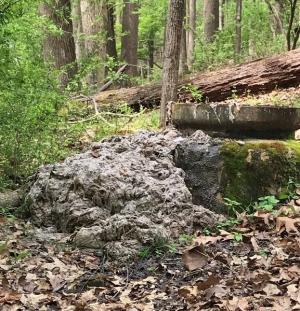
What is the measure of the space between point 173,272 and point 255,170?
1.79m

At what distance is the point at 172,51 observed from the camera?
7.96 metres

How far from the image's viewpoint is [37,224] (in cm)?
519

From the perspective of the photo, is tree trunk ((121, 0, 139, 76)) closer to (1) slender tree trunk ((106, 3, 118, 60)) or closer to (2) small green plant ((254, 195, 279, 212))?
(1) slender tree trunk ((106, 3, 118, 60))

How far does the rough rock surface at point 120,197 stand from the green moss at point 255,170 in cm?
40

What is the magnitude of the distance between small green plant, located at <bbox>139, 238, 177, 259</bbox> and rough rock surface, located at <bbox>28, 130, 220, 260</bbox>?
57 millimetres

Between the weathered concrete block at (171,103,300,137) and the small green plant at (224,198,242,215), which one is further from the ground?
the weathered concrete block at (171,103,300,137)

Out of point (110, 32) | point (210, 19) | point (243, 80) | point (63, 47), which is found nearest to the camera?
point (243, 80)

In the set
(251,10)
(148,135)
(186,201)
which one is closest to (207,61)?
(251,10)

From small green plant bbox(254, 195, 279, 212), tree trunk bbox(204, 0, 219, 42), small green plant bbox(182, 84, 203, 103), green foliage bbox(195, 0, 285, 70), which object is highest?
tree trunk bbox(204, 0, 219, 42)

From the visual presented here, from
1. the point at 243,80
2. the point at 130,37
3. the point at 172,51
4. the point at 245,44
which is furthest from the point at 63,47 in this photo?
the point at 245,44

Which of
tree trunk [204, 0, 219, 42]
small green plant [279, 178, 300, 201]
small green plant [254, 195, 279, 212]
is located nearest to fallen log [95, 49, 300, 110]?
small green plant [279, 178, 300, 201]

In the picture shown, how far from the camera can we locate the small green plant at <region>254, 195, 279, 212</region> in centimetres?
502

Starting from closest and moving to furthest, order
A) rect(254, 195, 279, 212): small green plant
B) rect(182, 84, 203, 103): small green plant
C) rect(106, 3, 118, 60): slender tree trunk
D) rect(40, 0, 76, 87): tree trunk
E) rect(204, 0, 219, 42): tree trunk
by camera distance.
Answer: rect(254, 195, 279, 212): small green plant < rect(182, 84, 203, 103): small green plant < rect(40, 0, 76, 87): tree trunk < rect(106, 3, 118, 60): slender tree trunk < rect(204, 0, 219, 42): tree trunk

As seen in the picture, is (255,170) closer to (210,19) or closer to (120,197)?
A: (120,197)
